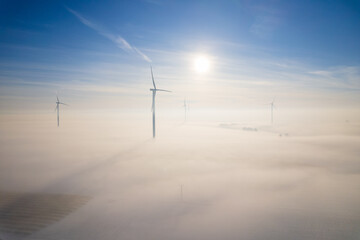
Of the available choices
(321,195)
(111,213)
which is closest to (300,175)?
(321,195)

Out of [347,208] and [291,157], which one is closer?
[347,208]

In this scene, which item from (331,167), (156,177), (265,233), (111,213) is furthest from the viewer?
(331,167)

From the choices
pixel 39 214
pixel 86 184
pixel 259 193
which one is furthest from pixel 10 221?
pixel 259 193

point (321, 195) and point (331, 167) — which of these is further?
point (331, 167)

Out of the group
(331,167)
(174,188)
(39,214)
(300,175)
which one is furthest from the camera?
(331,167)

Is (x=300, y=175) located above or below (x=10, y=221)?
below

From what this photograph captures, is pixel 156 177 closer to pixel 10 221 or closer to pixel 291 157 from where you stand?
pixel 10 221

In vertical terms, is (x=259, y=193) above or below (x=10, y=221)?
below

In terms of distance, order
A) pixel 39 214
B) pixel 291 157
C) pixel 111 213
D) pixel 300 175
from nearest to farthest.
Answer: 1. pixel 39 214
2. pixel 111 213
3. pixel 300 175
4. pixel 291 157

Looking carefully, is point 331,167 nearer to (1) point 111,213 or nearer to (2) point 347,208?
(2) point 347,208
